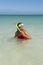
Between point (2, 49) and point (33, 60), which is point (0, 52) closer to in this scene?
point (2, 49)

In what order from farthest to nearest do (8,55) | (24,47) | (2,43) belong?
1. (2,43)
2. (24,47)
3. (8,55)

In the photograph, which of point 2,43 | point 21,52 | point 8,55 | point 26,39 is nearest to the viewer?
point 8,55

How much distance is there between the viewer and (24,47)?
588 centimetres

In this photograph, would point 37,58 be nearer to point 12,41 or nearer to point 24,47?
point 24,47

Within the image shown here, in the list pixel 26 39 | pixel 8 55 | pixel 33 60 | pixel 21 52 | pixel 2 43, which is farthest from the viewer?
pixel 26 39

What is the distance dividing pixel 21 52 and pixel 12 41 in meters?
1.38

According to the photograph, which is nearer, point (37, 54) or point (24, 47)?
point (37, 54)

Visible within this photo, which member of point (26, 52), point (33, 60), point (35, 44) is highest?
point (35, 44)

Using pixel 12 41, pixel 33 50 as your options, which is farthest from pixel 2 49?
pixel 12 41

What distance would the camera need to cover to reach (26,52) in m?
5.30

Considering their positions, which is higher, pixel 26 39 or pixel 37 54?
pixel 26 39

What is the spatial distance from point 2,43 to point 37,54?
1566 mm

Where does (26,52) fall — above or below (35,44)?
below

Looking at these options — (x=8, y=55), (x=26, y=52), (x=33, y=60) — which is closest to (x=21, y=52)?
(x=26, y=52)
